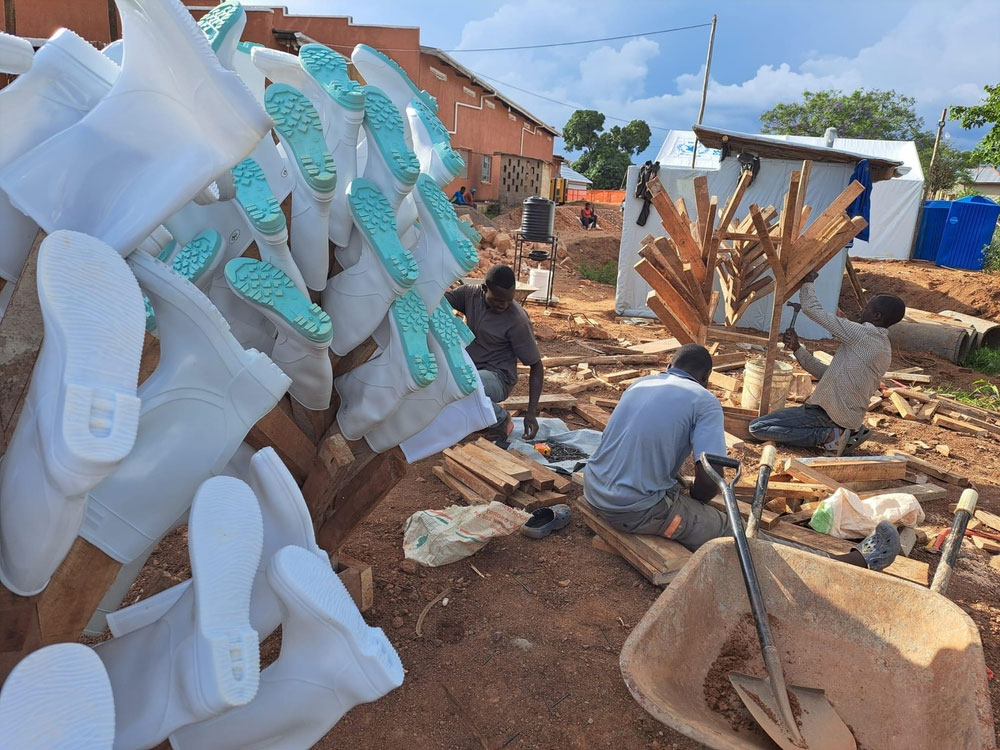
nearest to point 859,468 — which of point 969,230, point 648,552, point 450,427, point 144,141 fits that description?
point 648,552

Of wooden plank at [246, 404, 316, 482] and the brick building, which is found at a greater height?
the brick building

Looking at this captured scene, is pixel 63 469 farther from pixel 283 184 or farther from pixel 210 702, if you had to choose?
pixel 283 184

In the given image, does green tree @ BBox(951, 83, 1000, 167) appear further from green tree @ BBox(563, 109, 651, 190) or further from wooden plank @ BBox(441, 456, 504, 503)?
green tree @ BBox(563, 109, 651, 190)

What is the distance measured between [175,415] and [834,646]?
8.97ft

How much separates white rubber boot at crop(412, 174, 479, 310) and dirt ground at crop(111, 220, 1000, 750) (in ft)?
5.53

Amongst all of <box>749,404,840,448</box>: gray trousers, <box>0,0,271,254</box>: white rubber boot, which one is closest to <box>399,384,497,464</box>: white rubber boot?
<box>0,0,271,254</box>: white rubber boot

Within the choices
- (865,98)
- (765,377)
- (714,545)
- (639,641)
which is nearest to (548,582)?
(714,545)

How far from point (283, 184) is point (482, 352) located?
12.7ft

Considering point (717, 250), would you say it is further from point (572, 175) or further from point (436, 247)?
point (572, 175)

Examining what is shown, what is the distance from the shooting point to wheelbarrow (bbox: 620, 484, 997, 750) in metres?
2.22

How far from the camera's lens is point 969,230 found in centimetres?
2112

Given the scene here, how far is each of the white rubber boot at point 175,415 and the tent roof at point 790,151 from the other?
1121 cm

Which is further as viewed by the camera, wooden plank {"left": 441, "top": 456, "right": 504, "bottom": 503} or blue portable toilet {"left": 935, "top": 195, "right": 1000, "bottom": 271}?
blue portable toilet {"left": 935, "top": 195, "right": 1000, "bottom": 271}

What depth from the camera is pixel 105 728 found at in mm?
968
